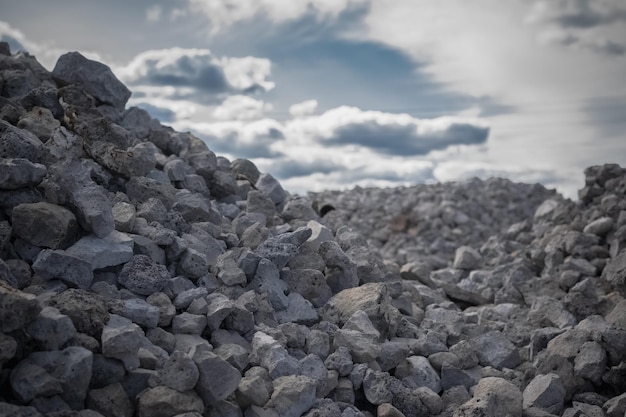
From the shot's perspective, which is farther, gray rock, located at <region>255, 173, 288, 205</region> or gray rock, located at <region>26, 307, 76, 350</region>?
gray rock, located at <region>255, 173, 288, 205</region>

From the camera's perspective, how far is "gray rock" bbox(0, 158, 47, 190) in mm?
3926

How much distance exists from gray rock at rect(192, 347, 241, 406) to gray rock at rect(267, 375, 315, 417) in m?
0.26

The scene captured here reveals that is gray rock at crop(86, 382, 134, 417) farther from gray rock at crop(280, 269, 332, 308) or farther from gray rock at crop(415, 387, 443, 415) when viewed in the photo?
gray rock at crop(415, 387, 443, 415)

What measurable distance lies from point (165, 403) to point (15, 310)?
2.82ft

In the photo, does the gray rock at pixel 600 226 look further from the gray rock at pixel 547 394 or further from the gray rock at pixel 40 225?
the gray rock at pixel 40 225

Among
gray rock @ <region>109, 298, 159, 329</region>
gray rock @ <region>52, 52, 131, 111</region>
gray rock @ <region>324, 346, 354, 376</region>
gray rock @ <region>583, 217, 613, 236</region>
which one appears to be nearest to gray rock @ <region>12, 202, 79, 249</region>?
gray rock @ <region>109, 298, 159, 329</region>

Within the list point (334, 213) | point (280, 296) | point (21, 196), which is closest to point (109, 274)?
point (21, 196)

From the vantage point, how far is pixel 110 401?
3172 mm

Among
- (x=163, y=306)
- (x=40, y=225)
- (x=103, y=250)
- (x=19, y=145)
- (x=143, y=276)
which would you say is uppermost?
(x=19, y=145)

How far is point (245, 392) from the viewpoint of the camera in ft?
11.3

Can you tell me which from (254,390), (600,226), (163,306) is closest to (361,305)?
(254,390)

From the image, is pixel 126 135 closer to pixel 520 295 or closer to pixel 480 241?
pixel 520 295

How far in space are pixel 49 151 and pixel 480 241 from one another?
29.1 ft

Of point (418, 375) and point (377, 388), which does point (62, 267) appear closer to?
point (377, 388)
